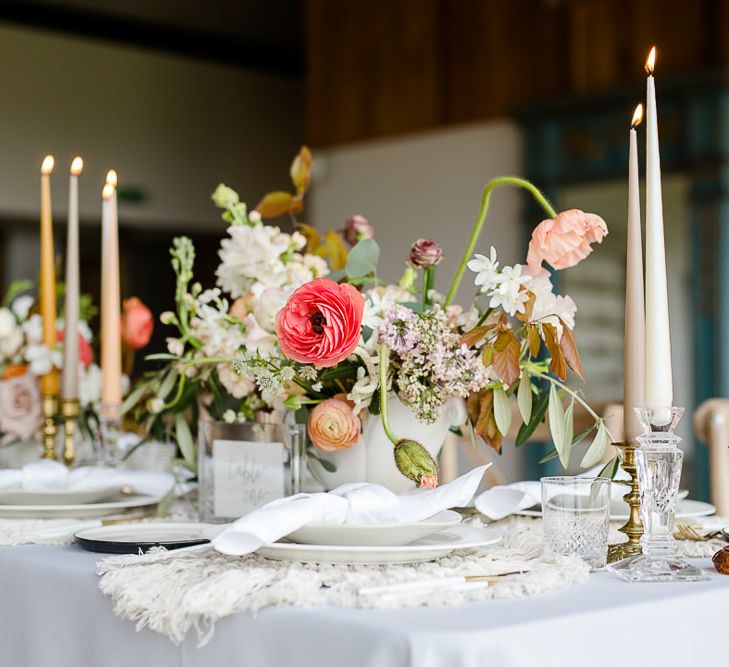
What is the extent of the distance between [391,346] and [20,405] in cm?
79

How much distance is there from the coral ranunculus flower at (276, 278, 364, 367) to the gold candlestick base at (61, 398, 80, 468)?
1.82ft

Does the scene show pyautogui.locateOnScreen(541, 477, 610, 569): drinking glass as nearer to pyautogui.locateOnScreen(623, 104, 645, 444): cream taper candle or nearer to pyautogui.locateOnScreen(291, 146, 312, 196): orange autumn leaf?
pyautogui.locateOnScreen(623, 104, 645, 444): cream taper candle

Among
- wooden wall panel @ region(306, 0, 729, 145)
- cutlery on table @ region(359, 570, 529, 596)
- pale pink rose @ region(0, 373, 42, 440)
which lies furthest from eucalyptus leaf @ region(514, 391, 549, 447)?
wooden wall panel @ region(306, 0, 729, 145)

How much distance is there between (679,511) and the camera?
1418 mm

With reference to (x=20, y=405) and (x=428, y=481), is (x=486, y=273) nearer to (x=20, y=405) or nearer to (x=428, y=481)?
(x=428, y=481)

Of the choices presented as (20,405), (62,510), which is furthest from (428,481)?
(20,405)

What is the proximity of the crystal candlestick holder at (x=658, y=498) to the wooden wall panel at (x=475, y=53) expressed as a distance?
3328mm

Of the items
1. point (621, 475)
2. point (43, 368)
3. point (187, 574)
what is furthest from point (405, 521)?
point (43, 368)

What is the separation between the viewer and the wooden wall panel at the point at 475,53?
168 inches

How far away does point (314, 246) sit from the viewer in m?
1.60

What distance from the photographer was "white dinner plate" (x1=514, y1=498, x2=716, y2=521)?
1.35 metres

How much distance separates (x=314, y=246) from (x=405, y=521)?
0.57 metres

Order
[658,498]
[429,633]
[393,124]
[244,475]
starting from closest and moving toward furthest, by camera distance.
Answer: [429,633]
[658,498]
[244,475]
[393,124]

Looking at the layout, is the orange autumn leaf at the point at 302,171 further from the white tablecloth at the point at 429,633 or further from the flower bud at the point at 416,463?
the white tablecloth at the point at 429,633
